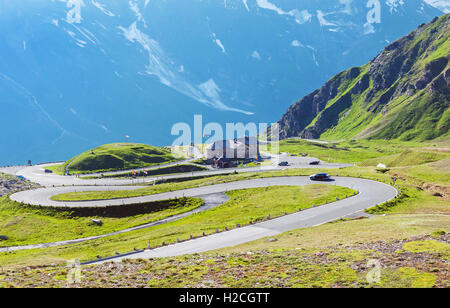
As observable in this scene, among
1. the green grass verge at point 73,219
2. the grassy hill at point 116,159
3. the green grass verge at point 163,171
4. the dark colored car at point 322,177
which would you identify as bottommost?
the green grass verge at point 73,219

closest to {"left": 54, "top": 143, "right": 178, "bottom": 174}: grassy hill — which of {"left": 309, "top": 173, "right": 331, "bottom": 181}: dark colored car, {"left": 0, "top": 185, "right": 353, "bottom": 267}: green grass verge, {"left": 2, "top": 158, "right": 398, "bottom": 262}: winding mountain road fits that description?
{"left": 2, "top": 158, "right": 398, "bottom": 262}: winding mountain road

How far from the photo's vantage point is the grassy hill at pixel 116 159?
500 feet

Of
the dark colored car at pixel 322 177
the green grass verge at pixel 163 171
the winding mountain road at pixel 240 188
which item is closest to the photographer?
the winding mountain road at pixel 240 188

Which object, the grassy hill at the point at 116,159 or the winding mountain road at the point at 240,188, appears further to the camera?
the grassy hill at the point at 116,159

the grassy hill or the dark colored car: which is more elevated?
the grassy hill

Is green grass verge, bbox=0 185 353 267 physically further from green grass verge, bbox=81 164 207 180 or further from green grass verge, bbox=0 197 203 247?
green grass verge, bbox=81 164 207 180

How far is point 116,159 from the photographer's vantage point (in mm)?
158375

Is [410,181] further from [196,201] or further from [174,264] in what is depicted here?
[174,264]

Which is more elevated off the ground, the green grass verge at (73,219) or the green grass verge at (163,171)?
the green grass verge at (163,171)

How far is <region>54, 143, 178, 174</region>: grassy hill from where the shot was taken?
152 meters

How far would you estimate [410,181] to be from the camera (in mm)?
69062

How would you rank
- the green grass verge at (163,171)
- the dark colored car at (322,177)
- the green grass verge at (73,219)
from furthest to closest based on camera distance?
1. the green grass verge at (163,171)
2. the dark colored car at (322,177)
3. the green grass verge at (73,219)

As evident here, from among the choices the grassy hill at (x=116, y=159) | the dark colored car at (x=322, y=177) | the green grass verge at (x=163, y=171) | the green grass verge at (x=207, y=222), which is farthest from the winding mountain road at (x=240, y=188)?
the grassy hill at (x=116, y=159)

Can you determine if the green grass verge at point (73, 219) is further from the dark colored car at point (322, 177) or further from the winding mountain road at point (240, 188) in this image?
the dark colored car at point (322, 177)
